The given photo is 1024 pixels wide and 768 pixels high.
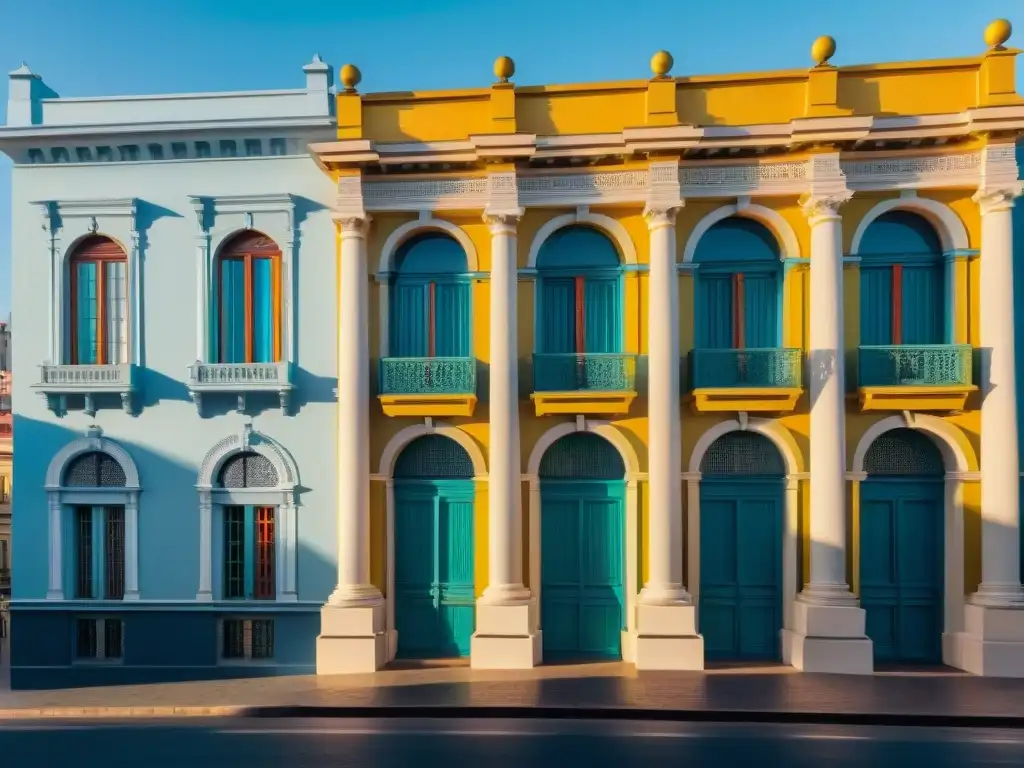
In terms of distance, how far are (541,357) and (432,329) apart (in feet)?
6.46

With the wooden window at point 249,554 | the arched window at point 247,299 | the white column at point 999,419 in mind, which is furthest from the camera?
the arched window at point 247,299

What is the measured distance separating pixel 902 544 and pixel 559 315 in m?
6.64

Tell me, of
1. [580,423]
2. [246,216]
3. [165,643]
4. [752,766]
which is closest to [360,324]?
[246,216]

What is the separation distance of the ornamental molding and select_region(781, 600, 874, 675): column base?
20.7ft

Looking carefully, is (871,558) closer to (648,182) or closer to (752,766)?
(752,766)

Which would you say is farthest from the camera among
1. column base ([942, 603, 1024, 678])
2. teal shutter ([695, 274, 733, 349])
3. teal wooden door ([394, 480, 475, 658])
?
teal wooden door ([394, 480, 475, 658])

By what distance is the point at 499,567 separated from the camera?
1027cm

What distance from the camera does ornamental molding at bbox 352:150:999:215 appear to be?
999 centimetres

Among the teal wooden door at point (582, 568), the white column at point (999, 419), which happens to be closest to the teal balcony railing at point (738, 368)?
the teal wooden door at point (582, 568)

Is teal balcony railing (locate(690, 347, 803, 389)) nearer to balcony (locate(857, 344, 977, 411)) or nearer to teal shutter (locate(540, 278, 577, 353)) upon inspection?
balcony (locate(857, 344, 977, 411))

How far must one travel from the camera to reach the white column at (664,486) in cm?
990

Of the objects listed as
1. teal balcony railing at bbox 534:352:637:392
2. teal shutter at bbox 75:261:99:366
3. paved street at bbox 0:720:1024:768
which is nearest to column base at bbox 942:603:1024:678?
paved street at bbox 0:720:1024:768

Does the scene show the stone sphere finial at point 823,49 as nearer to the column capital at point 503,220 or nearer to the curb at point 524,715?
the column capital at point 503,220

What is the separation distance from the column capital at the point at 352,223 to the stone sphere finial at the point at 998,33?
10.0 metres
